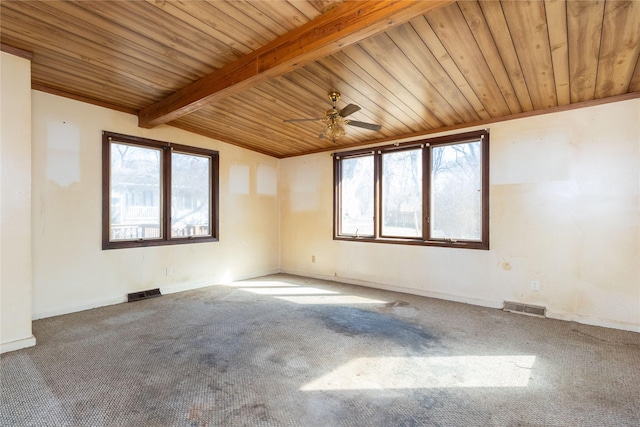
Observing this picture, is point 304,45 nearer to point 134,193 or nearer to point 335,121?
point 335,121

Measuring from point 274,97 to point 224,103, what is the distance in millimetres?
733

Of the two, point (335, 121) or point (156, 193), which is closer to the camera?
point (335, 121)

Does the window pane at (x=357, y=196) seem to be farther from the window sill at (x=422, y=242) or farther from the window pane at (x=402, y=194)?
the window pane at (x=402, y=194)

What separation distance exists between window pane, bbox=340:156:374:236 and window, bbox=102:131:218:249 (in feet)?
7.45

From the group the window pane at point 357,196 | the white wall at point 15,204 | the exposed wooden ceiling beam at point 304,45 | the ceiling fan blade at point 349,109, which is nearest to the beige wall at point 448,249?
the white wall at point 15,204

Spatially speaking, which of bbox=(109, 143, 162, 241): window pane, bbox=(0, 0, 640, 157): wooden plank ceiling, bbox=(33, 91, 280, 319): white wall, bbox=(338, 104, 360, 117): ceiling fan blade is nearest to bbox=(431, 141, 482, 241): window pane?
bbox=(0, 0, 640, 157): wooden plank ceiling

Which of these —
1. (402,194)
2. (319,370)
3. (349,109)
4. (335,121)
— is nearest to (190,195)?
(335,121)

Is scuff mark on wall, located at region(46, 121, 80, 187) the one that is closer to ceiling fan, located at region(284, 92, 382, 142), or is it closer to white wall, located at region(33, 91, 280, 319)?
white wall, located at region(33, 91, 280, 319)

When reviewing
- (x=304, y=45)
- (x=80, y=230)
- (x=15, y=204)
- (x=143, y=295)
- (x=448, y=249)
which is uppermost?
→ (x=304, y=45)

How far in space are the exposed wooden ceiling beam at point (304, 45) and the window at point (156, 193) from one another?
1.23 metres

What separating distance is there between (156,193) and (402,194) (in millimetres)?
3793

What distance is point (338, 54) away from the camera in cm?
281

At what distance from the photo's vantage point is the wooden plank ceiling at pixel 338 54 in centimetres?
227

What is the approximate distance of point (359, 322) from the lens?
3.57 m
